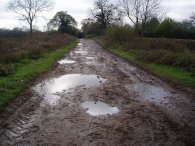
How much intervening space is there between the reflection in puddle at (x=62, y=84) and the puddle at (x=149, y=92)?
180cm

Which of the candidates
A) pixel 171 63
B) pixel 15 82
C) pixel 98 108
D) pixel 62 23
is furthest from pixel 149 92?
pixel 62 23

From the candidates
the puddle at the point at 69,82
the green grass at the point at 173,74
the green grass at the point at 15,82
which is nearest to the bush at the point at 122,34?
the green grass at the point at 173,74

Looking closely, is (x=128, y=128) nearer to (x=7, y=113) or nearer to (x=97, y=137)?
(x=97, y=137)

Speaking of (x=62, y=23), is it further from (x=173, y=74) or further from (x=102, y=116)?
(x=102, y=116)

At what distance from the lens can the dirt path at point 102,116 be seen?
632 cm

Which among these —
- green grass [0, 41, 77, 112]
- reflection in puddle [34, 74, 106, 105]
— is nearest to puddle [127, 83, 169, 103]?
reflection in puddle [34, 74, 106, 105]

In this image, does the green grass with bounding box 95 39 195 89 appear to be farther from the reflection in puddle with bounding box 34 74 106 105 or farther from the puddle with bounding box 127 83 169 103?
the reflection in puddle with bounding box 34 74 106 105

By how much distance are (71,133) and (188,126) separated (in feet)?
10.3

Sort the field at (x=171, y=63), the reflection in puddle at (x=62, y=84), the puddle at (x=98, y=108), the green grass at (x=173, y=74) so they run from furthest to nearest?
the field at (x=171, y=63), the green grass at (x=173, y=74), the reflection in puddle at (x=62, y=84), the puddle at (x=98, y=108)

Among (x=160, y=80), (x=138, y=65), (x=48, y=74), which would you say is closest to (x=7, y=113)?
(x=48, y=74)

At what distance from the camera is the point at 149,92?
11109 millimetres

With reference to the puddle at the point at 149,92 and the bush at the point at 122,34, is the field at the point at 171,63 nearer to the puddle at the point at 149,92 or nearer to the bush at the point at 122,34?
the puddle at the point at 149,92

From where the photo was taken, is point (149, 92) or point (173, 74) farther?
point (173, 74)

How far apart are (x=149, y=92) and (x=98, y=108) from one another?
10.4 ft
